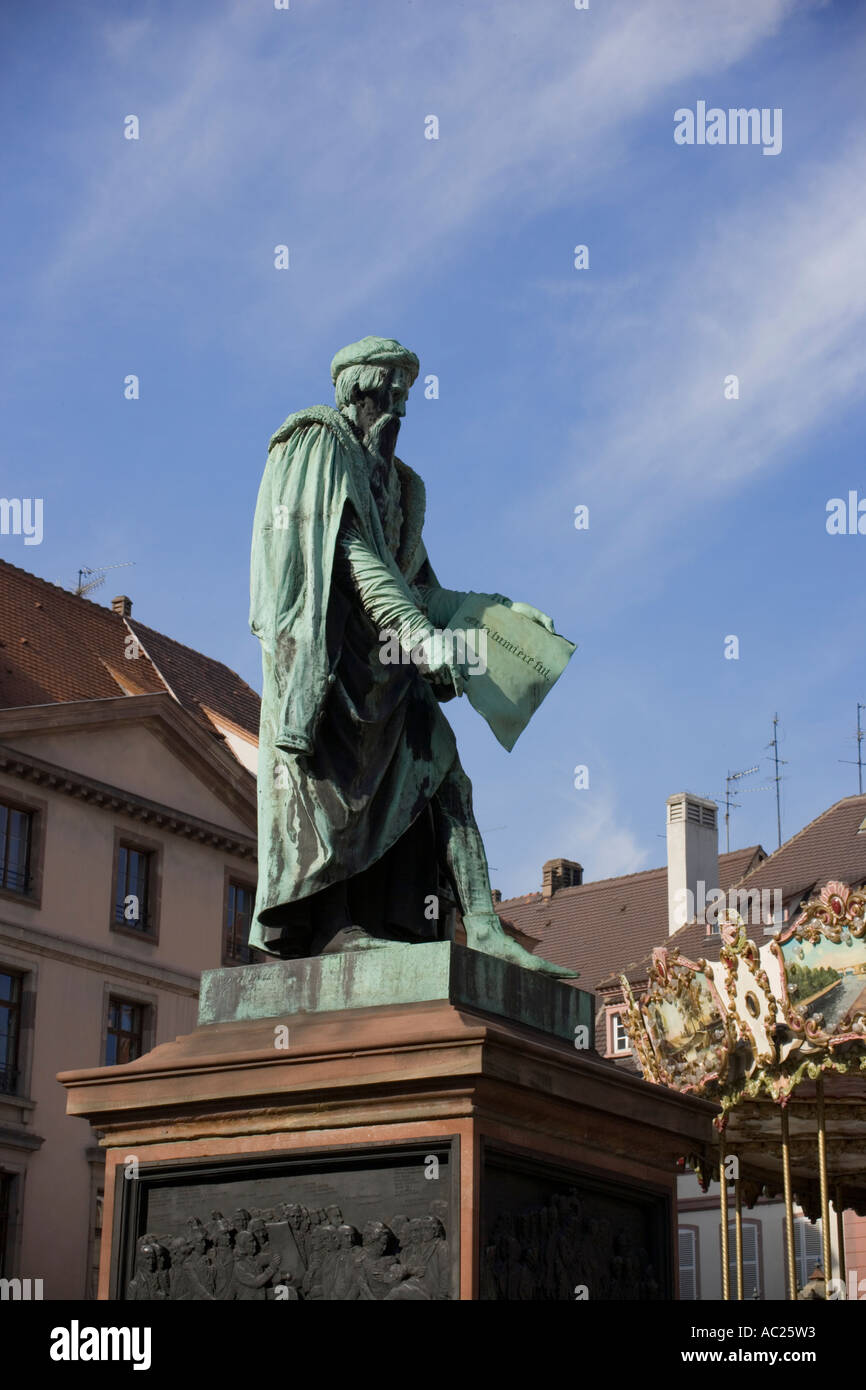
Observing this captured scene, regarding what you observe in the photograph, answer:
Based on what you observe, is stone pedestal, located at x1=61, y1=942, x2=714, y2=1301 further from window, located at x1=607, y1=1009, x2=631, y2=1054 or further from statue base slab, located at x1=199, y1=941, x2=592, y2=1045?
window, located at x1=607, y1=1009, x2=631, y2=1054

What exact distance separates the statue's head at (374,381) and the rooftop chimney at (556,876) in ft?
158

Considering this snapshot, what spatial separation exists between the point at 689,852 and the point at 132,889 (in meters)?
17.6

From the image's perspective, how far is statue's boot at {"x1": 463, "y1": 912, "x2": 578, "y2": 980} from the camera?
24.3ft

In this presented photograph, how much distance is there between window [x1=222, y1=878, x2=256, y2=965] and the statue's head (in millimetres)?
30853

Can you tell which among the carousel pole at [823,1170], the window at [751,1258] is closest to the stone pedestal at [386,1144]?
the carousel pole at [823,1170]

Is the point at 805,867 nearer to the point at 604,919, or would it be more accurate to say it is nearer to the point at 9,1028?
the point at 604,919

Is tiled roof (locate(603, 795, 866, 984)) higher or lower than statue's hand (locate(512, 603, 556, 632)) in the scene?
higher

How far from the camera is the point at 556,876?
5641 centimetres

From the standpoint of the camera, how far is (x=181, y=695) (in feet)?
142

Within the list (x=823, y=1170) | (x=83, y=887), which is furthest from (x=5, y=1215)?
(x=823, y=1170)

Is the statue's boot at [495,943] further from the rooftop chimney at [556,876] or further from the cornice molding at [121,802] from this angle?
the rooftop chimney at [556,876]
